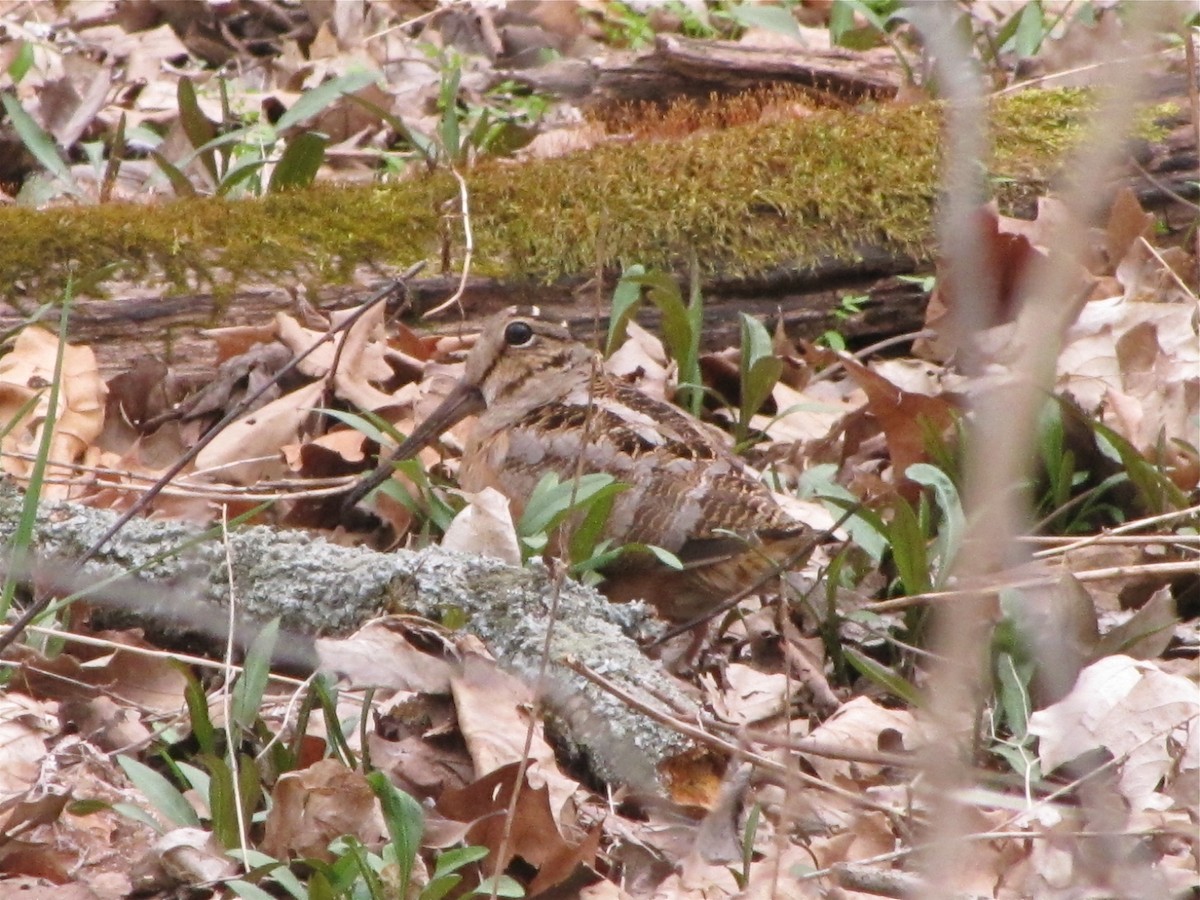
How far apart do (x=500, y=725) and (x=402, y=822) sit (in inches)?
19.0

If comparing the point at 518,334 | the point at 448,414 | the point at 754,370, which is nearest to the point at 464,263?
the point at 518,334

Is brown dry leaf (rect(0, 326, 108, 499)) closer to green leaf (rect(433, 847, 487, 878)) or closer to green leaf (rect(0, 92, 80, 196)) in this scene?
green leaf (rect(0, 92, 80, 196))

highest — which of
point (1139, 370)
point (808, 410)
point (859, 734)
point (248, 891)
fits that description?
point (248, 891)

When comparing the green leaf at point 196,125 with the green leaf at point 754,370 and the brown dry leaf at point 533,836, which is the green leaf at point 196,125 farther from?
the brown dry leaf at point 533,836

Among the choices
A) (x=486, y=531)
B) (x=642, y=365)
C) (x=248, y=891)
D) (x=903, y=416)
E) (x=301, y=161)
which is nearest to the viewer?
(x=248, y=891)

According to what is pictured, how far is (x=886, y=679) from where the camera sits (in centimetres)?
324

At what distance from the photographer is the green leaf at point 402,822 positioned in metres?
2.50

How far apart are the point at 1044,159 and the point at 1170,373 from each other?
4.42 ft

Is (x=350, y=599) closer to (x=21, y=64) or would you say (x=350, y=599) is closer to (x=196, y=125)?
(x=196, y=125)

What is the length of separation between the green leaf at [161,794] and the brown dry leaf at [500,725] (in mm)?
526

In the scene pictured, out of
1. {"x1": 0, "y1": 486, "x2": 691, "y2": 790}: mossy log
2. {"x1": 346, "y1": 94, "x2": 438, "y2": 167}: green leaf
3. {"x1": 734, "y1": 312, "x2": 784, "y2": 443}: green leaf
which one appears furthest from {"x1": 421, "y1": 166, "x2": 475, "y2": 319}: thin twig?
{"x1": 0, "y1": 486, "x2": 691, "y2": 790}: mossy log

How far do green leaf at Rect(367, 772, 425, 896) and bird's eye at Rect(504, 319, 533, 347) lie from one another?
1928 millimetres

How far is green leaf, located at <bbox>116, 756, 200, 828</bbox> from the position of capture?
8.96 feet

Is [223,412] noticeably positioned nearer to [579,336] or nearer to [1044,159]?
[579,336]
